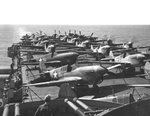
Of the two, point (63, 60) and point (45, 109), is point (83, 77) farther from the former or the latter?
point (45, 109)

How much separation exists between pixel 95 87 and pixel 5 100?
28.3 feet

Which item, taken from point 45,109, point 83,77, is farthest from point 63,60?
point 45,109

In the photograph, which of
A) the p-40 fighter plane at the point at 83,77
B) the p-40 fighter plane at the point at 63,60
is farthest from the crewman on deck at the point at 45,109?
the p-40 fighter plane at the point at 63,60

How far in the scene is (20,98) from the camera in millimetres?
24219

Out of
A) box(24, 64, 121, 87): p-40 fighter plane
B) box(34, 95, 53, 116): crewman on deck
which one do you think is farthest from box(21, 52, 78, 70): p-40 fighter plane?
box(34, 95, 53, 116): crewman on deck

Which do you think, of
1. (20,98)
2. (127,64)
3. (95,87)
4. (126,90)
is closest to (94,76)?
(95,87)

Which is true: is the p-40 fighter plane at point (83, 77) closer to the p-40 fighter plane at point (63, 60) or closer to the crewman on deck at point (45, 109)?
the p-40 fighter plane at point (63, 60)

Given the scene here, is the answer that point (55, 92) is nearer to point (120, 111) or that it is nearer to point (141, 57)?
point (141, 57)

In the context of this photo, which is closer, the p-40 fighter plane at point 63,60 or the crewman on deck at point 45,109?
the crewman on deck at point 45,109

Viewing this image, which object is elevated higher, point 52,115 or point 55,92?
point 52,115

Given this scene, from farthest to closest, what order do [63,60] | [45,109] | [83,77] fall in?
1. [63,60]
2. [83,77]
3. [45,109]

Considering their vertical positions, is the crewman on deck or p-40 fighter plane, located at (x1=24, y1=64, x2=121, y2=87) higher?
the crewman on deck

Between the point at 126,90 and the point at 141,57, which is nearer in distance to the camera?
the point at 126,90

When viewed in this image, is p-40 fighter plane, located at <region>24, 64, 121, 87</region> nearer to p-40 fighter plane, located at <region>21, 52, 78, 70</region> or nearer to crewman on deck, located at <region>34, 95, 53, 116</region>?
p-40 fighter plane, located at <region>21, 52, 78, 70</region>
